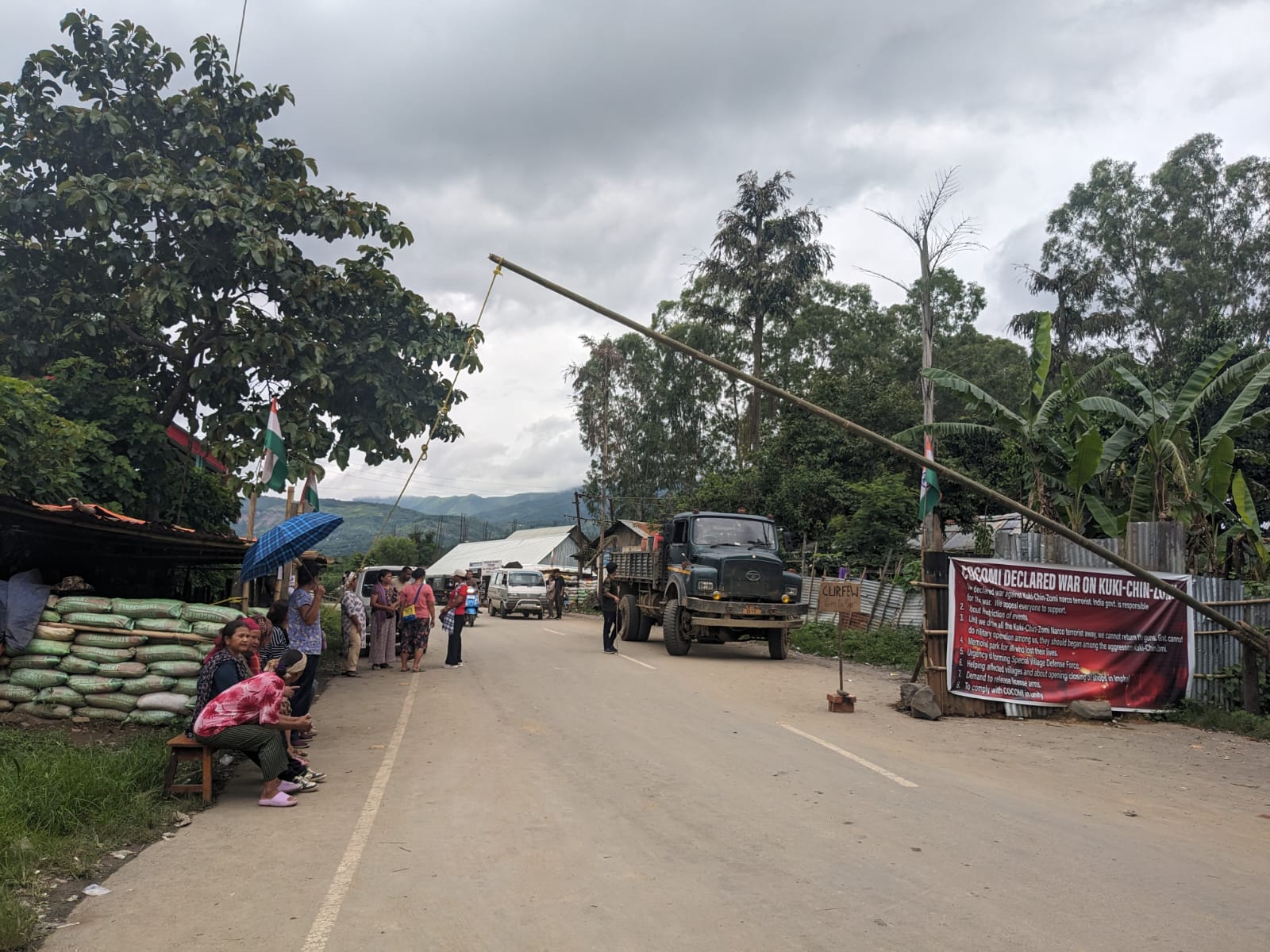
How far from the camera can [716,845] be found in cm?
577

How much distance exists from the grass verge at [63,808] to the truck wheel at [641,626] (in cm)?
1493

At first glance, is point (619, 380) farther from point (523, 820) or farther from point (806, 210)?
point (523, 820)

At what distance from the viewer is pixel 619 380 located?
1962 inches

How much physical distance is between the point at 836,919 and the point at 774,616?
14.0 metres

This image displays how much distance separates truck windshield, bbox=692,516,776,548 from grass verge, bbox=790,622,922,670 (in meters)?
2.85

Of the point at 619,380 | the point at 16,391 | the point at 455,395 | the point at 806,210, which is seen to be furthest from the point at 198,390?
the point at 619,380

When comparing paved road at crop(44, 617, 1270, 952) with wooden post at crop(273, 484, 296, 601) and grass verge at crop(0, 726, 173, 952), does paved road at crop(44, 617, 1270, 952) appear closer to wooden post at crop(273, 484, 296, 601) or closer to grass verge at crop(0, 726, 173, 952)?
grass verge at crop(0, 726, 173, 952)

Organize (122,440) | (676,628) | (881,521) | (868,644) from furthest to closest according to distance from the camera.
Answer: (881,521) → (868,644) → (676,628) → (122,440)

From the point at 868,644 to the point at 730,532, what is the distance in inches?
155

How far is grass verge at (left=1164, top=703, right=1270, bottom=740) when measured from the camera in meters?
10.9

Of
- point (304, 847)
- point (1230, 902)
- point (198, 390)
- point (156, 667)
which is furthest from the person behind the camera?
point (198, 390)

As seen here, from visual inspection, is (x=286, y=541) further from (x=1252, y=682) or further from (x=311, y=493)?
(x=1252, y=682)

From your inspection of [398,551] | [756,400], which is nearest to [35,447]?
[756,400]

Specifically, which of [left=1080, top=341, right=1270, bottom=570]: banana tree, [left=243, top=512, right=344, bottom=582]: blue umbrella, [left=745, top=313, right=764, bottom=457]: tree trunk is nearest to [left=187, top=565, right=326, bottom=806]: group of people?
[left=243, top=512, right=344, bottom=582]: blue umbrella
